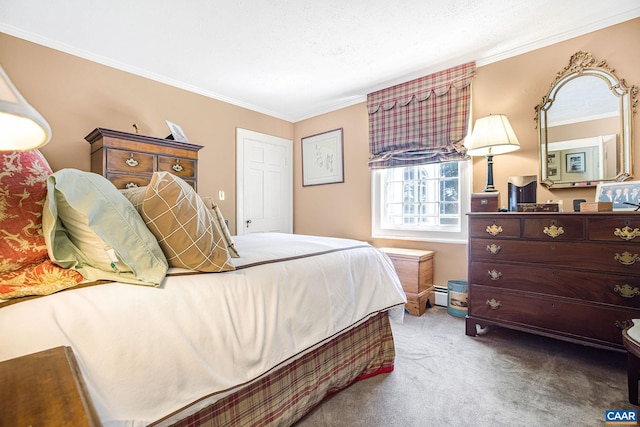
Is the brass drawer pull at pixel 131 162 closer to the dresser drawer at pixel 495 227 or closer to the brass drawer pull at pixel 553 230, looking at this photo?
the dresser drawer at pixel 495 227

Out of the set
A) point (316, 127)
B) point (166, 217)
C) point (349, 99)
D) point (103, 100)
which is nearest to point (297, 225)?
point (316, 127)

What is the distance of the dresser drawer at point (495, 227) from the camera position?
2184 millimetres

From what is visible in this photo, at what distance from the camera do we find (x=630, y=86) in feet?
7.39

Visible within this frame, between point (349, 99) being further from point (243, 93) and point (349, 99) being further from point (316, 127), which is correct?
point (243, 93)

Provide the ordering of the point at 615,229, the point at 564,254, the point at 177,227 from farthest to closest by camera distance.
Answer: the point at 564,254 → the point at 615,229 → the point at 177,227

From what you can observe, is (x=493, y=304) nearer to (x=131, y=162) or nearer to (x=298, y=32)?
(x=298, y=32)

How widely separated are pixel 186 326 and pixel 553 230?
7.60ft

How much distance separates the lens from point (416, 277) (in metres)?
2.97

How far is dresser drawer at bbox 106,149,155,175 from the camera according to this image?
2537mm

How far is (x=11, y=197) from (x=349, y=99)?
3.63 metres

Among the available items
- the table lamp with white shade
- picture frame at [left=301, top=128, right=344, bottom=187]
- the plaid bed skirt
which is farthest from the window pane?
the plaid bed skirt

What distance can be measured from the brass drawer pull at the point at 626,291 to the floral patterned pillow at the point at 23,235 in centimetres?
274

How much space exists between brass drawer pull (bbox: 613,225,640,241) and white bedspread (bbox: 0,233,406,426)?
180 centimetres

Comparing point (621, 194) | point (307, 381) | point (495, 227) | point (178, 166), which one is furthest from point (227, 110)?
point (621, 194)
